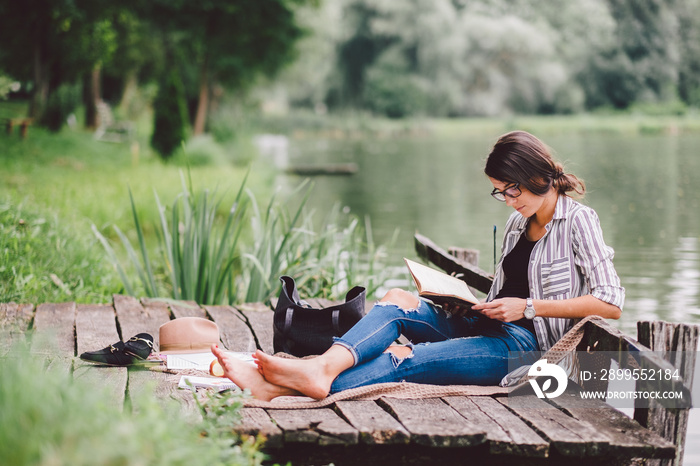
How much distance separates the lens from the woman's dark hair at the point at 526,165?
313 centimetres

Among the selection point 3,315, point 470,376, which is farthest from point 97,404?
point 3,315

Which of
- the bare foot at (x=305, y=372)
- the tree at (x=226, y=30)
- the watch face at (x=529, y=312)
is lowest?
the bare foot at (x=305, y=372)

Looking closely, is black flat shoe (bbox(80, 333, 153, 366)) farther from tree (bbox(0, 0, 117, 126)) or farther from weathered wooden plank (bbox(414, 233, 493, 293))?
tree (bbox(0, 0, 117, 126))

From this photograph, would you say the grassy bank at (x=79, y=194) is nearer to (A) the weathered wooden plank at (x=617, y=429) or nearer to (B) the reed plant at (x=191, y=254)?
(B) the reed plant at (x=191, y=254)

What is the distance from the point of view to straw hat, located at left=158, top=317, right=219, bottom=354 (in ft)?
11.6

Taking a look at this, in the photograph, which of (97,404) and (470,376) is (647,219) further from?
(97,404)

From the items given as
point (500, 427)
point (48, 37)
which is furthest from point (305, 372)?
point (48, 37)


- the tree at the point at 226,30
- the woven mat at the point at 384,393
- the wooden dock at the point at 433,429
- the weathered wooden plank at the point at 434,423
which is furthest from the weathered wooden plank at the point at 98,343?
the tree at the point at 226,30

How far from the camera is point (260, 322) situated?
4336 millimetres

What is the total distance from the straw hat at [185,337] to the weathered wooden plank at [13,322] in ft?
1.98

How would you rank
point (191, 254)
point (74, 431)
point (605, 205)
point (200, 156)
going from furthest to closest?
point (200, 156)
point (605, 205)
point (191, 254)
point (74, 431)

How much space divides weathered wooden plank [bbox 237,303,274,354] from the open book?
96 centimetres

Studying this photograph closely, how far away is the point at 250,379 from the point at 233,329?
1.28 meters

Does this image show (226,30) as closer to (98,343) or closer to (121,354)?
(98,343)
